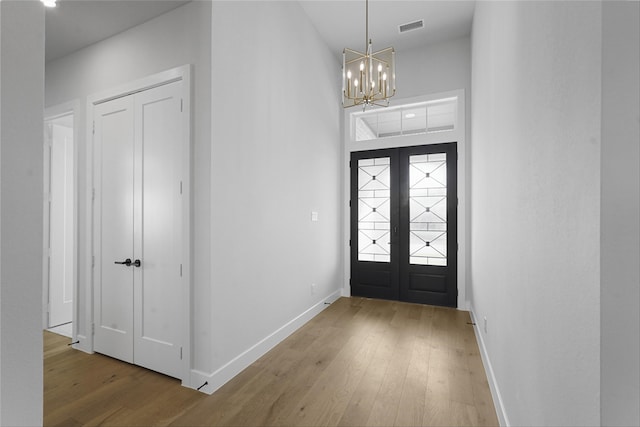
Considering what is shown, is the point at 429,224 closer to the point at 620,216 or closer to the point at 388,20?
→ the point at 388,20

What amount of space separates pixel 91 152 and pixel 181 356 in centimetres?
216

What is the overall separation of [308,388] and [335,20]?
412cm

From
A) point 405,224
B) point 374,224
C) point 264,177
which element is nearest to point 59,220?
point 264,177

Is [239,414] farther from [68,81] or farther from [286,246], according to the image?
[68,81]

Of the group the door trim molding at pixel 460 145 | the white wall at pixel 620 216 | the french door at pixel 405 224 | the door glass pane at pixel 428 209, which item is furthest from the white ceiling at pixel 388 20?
the white wall at pixel 620 216

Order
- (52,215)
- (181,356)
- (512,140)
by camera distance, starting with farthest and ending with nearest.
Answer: (52,215) → (181,356) → (512,140)

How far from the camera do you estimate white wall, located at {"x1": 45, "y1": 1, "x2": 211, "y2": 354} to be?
2225 mm

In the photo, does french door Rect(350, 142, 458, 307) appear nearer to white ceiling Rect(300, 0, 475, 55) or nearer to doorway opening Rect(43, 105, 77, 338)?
white ceiling Rect(300, 0, 475, 55)

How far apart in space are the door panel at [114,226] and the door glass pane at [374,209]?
314 cm

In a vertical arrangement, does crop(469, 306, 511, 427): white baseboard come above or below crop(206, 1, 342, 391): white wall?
below

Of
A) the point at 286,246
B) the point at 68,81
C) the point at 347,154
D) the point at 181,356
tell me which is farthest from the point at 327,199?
the point at 68,81

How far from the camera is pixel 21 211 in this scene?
3.03 feet

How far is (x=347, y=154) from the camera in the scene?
4.79 meters

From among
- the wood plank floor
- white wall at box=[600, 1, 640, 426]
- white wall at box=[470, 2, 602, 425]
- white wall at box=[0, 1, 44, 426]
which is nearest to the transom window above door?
white wall at box=[470, 2, 602, 425]
